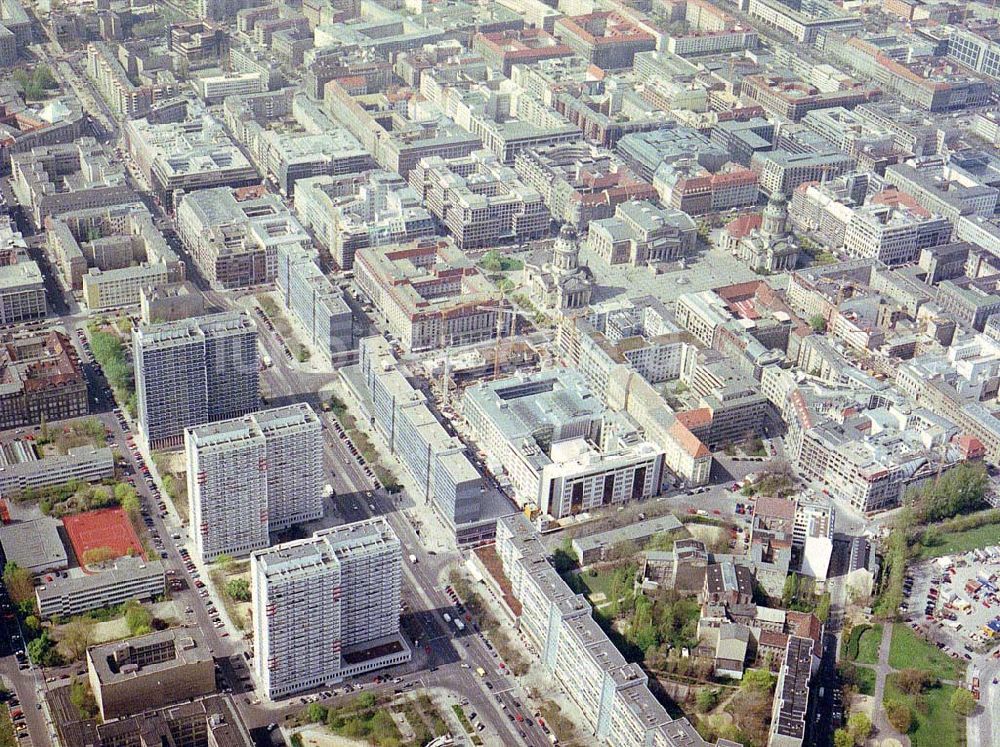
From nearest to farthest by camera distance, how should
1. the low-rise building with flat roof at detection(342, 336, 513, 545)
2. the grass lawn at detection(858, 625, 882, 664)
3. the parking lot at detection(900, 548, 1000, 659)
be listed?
the grass lawn at detection(858, 625, 882, 664), the parking lot at detection(900, 548, 1000, 659), the low-rise building with flat roof at detection(342, 336, 513, 545)

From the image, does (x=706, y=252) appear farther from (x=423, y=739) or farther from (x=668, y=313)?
(x=423, y=739)

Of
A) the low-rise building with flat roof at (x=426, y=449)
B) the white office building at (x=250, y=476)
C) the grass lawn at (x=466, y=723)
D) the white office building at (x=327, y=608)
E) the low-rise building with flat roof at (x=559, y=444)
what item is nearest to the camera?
the white office building at (x=327, y=608)

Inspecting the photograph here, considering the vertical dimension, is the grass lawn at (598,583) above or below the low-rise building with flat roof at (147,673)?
below

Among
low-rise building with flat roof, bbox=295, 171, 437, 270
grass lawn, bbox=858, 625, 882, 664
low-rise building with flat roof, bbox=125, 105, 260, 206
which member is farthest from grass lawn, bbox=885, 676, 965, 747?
low-rise building with flat roof, bbox=125, 105, 260, 206

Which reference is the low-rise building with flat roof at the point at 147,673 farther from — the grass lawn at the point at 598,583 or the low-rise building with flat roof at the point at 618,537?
the low-rise building with flat roof at the point at 618,537

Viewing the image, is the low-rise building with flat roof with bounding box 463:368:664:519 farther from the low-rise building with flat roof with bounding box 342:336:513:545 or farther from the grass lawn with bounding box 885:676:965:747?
the grass lawn with bounding box 885:676:965:747

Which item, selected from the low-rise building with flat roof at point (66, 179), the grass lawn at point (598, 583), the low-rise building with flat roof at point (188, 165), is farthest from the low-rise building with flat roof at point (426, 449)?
the low-rise building with flat roof at point (66, 179)
